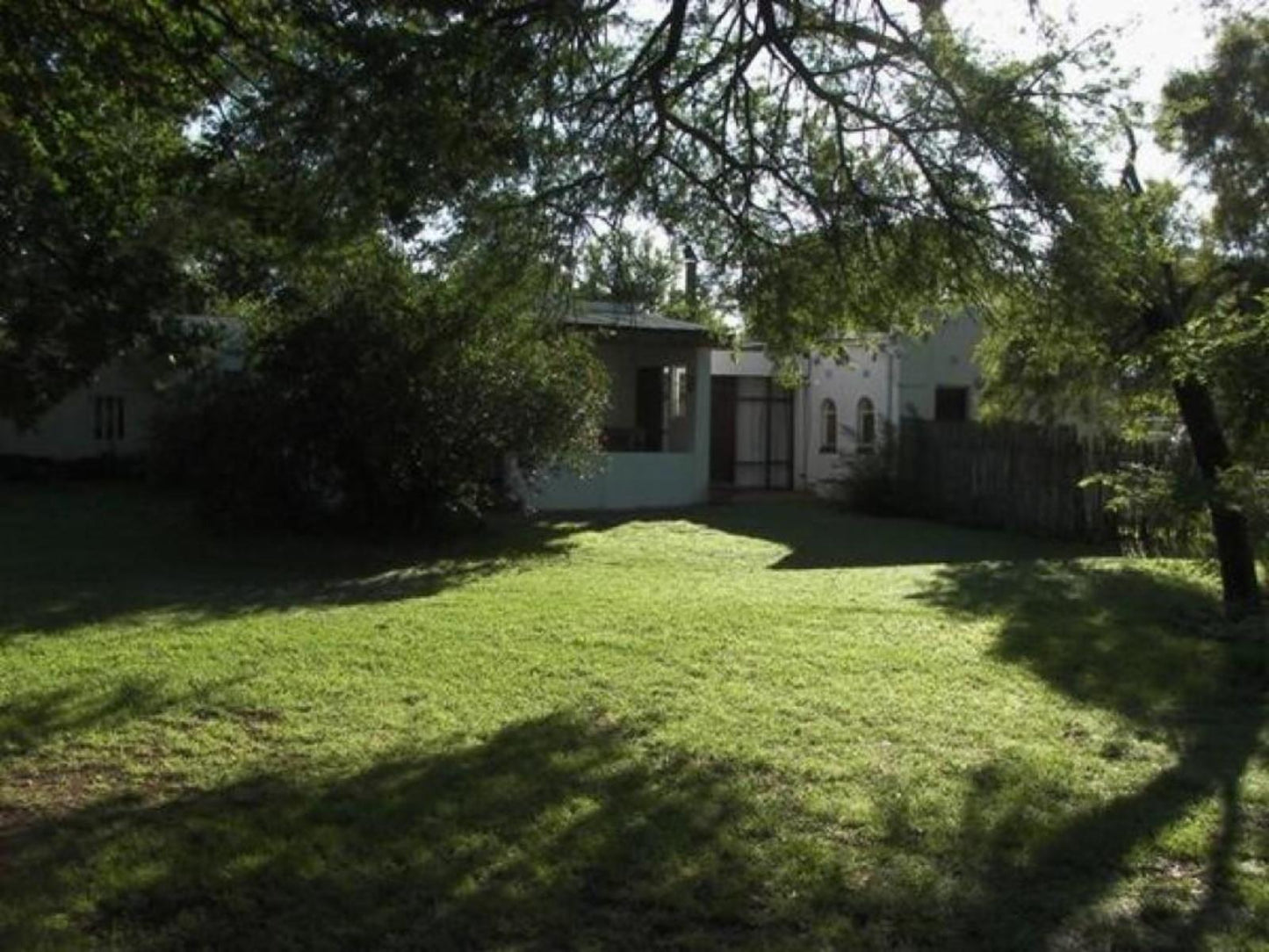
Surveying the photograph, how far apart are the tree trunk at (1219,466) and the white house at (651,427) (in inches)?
348

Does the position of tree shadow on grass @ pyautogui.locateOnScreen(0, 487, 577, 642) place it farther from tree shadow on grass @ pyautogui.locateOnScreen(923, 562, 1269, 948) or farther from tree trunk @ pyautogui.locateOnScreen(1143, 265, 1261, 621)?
tree trunk @ pyautogui.locateOnScreen(1143, 265, 1261, 621)

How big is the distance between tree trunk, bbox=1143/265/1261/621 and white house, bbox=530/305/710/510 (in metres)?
8.84

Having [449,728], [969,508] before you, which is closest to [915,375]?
[969,508]

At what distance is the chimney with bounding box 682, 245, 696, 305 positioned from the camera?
1068 cm

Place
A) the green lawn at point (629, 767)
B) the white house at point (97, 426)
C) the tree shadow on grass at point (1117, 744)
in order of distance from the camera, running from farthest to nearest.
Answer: the white house at point (97, 426)
the tree shadow on grass at point (1117, 744)
the green lawn at point (629, 767)

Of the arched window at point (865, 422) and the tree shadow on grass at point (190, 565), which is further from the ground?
the arched window at point (865, 422)

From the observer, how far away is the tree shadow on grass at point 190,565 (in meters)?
11.0

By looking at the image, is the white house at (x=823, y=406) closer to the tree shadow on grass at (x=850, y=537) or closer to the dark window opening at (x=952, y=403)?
the dark window opening at (x=952, y=403)

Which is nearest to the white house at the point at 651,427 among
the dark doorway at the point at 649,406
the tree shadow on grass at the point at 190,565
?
the dark doorway at the point at 649,406

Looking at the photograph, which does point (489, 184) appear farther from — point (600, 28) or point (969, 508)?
point (969, 508)

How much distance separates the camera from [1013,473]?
1952cm

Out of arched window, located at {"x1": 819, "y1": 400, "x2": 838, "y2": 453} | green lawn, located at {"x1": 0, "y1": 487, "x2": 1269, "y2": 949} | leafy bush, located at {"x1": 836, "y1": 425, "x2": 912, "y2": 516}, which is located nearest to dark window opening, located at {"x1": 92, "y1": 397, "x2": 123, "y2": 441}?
green lawn, located at {"x1": 0, "y1": 487, "x2": 1269, "y2": 949}

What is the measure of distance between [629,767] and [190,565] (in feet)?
28.8

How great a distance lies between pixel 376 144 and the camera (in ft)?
19.5
